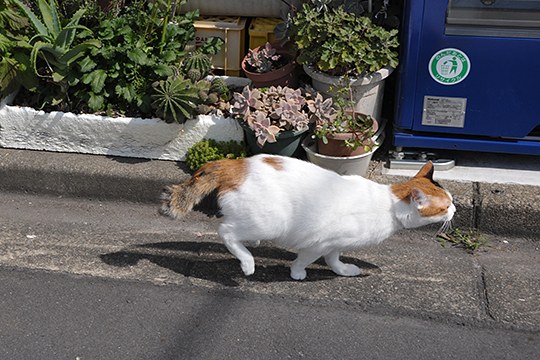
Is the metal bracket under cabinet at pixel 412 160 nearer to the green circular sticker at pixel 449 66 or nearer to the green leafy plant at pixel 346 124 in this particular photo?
the green leafy plant at pixel 346 124

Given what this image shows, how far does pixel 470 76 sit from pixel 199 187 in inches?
78.2

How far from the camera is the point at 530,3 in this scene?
4473 millimetres

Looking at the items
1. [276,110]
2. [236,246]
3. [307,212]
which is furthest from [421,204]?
[276,110]

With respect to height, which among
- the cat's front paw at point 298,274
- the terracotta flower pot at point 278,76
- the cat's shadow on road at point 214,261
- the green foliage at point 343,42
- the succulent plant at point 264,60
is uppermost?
the green foliage at point 343,42

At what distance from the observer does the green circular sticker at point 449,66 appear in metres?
4.68

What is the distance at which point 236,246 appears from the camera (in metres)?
3.95

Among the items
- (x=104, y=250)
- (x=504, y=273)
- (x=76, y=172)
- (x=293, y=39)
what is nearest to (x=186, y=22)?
(x=293, y=39)

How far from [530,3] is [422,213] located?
1627 mm

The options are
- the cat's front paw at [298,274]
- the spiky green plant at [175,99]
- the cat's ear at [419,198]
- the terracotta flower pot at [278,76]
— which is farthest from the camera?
the terracotta flower pot at [278,76]

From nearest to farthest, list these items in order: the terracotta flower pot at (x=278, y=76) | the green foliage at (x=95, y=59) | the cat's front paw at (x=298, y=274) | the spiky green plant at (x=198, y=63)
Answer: the cat's front paw at (x=298, y=274), the green foliage at (x=95, y=59), the terracotta flower pot at (x=278, y=76), the spiky green plant at (x=198, y=63)

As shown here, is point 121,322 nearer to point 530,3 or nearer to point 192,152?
point 192,152

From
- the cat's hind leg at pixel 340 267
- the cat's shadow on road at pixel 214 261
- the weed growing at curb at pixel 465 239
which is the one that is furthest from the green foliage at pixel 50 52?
the weed growing at curb at pixel 465 239

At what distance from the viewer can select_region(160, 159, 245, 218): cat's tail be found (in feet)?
12.9

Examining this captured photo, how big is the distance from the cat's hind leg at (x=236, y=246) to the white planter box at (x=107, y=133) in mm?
1312
